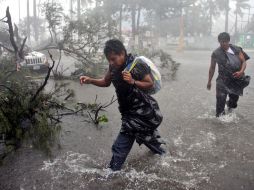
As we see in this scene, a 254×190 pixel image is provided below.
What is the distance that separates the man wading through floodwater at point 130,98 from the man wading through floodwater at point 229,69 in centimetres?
254

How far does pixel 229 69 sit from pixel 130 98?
2.95 metres

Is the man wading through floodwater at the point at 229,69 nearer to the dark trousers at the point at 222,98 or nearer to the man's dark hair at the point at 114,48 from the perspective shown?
the dark trousers at the point at 222,98

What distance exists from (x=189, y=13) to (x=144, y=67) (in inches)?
1621

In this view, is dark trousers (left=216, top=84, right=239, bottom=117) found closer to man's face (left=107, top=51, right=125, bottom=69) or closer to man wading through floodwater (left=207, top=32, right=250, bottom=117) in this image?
man wading through floodwater (left=207, top=32, right=250, bottom=117)

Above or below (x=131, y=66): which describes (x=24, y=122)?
below

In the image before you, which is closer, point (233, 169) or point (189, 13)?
point (233, 169)

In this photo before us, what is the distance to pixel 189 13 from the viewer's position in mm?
42781

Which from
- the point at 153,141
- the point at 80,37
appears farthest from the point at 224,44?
the point at 80,37

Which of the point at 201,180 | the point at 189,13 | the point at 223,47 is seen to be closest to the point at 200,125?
the point at 223,47

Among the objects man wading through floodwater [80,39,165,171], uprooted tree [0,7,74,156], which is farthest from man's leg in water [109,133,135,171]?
uprooted tree [0,7,74,156]

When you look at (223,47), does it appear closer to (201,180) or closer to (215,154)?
(215,154)

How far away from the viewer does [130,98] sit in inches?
153

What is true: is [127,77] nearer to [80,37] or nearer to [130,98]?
[130,98]

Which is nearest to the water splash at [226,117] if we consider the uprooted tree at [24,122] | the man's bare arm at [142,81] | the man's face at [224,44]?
the man's face at [224,44]
